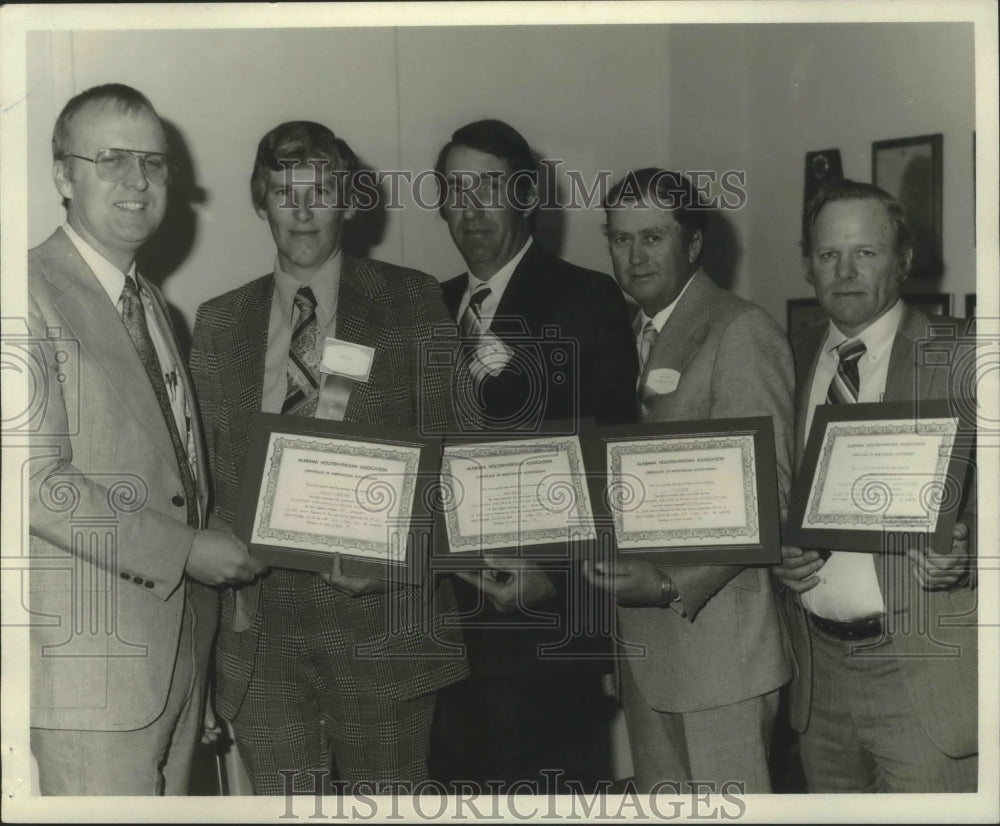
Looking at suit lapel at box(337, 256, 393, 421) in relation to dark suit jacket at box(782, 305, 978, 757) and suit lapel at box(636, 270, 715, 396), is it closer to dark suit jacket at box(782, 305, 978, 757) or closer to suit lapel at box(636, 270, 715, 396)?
suit lapel at box(636, 270, 715, 396)

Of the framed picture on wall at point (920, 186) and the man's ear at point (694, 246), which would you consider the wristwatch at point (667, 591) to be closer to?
the man's ear at point (694, 246)

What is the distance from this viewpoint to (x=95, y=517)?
228 cm

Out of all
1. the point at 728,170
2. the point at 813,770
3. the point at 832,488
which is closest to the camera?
the point at 832,488

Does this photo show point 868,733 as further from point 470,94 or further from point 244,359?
point 470,94

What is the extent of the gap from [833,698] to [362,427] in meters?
1.24

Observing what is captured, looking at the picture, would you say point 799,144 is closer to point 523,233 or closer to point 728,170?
point 728,170

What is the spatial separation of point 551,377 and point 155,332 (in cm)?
93

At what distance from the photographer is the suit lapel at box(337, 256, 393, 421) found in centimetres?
237

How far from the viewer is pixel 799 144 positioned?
2.78m

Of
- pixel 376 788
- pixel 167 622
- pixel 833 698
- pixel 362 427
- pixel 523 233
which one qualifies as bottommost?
pixel 376 788

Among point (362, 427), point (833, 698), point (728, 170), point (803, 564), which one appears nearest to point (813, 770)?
point (833, 698)

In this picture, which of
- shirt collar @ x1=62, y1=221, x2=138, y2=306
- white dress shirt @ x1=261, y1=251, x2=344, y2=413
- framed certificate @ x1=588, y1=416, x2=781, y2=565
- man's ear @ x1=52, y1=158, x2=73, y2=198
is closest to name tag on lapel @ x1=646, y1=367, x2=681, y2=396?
framed certificate @ x1=588, y1=416, x2=781, y2=565

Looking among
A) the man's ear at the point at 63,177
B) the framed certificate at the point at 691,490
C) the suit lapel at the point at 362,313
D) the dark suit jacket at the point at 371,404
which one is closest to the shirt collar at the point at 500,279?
the dark suit jacket at the point at 371,404

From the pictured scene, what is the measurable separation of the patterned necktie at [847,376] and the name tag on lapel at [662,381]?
14.2 inches
